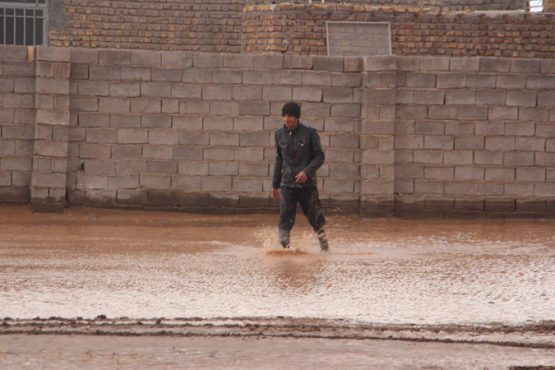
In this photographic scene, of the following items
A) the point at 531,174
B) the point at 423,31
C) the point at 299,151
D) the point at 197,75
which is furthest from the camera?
the point at 423,31

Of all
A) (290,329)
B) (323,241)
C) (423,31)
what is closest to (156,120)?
(323,241)

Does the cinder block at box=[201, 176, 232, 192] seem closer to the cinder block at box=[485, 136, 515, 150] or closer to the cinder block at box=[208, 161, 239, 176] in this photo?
the cinder block at box=[208, 161, 239, 176]

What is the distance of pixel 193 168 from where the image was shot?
14.3 m

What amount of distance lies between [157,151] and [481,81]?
4.25 meters

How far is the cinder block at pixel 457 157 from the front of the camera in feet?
48.0

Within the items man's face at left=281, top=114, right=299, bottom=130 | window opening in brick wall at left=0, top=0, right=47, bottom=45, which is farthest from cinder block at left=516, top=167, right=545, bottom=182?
window opening in brick wall at left=0, top=0, right=47, bottom=45

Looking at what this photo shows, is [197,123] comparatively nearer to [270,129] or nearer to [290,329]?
[270,129]

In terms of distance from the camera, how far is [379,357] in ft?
21.3

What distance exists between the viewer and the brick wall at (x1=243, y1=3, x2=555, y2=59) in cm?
2167

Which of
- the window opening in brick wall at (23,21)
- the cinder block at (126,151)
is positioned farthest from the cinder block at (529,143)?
the window opening in brick wall at (23,21)

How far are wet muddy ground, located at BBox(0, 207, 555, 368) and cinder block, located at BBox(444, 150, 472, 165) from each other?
1.04m

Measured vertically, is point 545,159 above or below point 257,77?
below

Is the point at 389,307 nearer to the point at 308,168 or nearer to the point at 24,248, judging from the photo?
the point at 308,168

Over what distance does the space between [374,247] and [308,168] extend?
4.42 feet
